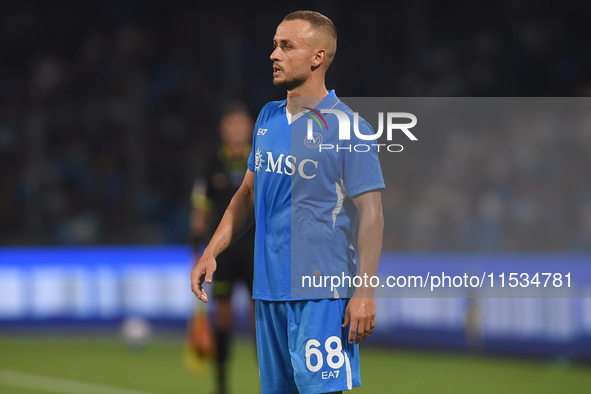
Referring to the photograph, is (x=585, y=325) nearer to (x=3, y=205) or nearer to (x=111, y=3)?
(x=3, y=205)

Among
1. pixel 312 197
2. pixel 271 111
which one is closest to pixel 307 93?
pixel 271 111

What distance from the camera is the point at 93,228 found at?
10789mm

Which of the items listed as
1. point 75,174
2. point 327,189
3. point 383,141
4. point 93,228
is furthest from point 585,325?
point 75,174

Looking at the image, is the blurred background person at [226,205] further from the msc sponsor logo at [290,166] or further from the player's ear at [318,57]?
the player's ear at [318,57]

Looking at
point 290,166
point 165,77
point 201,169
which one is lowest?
point 290,166

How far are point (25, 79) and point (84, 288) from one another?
4.39 meters

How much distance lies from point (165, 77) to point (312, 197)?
10069mm

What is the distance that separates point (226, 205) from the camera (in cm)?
544

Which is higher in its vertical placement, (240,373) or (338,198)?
(338,198)

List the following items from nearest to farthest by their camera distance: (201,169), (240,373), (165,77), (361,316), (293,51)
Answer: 1. (361,316)
2. (293,51)
3. (240,373)
4. (201,169)
5. (165,77)

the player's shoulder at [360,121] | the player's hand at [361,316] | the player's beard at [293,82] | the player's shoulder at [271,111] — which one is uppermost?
the player's beard at [293,82]

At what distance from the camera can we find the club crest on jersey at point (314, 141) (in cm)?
280

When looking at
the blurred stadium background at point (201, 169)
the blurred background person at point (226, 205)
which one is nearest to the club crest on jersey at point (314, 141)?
the blurred stadium background at point (201, 169)

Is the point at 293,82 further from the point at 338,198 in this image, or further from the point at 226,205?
the point at 226,205
